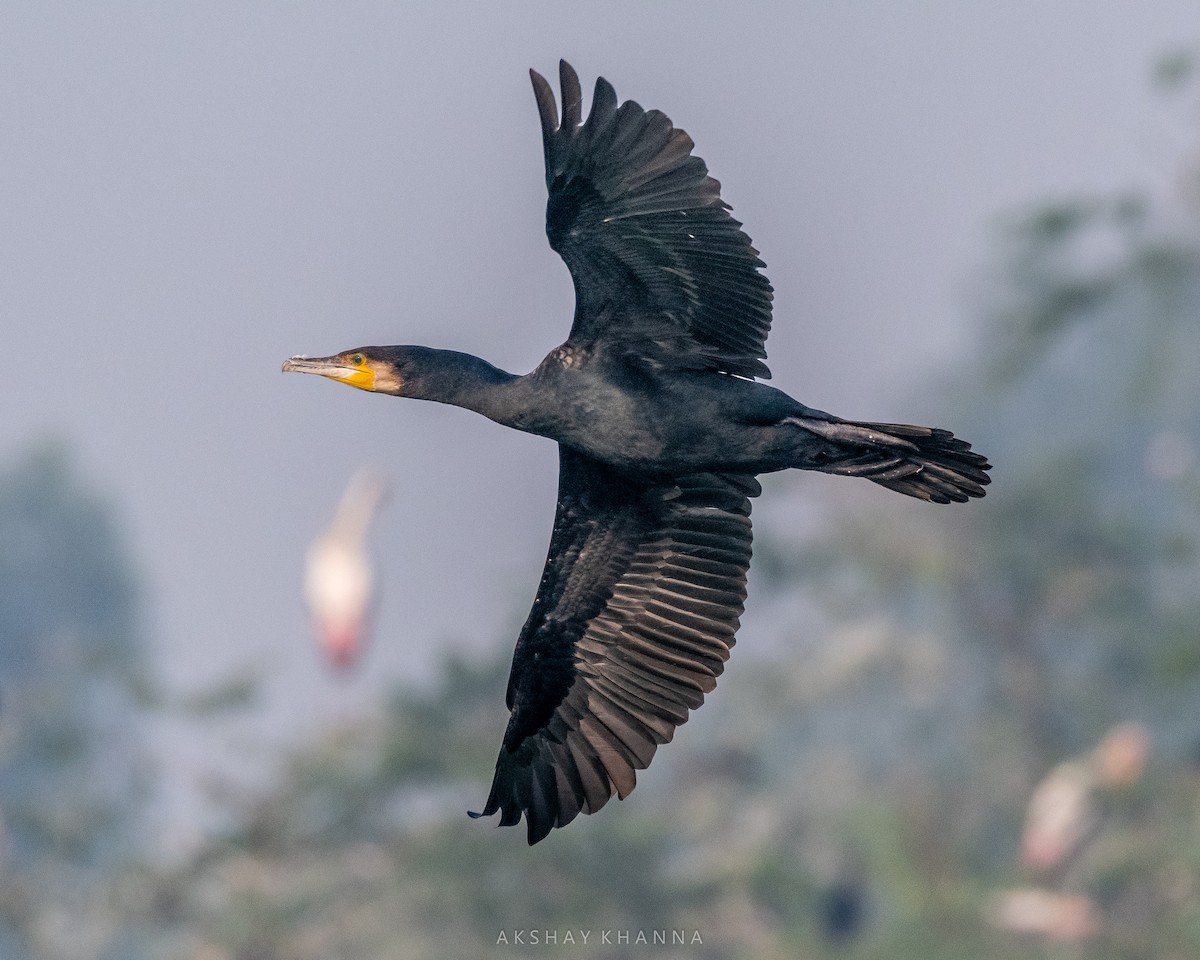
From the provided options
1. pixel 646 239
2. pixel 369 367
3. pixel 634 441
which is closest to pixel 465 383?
pixel 369 367

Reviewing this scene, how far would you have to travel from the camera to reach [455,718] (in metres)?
23.8

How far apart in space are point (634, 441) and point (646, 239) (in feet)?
2.32

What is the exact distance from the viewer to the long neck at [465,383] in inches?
309

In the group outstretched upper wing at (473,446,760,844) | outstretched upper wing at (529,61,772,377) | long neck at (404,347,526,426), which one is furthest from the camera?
outstretched upper wing at (473,446,760,844)

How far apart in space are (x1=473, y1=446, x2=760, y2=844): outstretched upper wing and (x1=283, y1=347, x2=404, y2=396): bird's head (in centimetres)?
81

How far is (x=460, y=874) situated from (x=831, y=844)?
5.87 metres

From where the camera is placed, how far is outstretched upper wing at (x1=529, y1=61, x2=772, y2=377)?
Answer: 7461 millimetres

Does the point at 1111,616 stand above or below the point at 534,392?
above

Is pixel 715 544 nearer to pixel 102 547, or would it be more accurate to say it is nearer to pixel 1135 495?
pixel 1135 495

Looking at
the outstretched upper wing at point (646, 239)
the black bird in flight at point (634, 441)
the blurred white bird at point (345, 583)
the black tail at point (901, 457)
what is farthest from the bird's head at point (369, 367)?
the blurred white bird at point (345, 583)

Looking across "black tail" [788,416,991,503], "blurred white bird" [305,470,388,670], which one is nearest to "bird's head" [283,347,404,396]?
"black tail" [788,416,991,503]

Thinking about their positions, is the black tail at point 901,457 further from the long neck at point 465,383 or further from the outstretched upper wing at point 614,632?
the long neck at point 465,383

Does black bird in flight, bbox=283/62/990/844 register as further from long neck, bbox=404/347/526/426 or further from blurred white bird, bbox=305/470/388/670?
blurred white bird, bbox=305/470/388/670

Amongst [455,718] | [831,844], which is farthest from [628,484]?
[831,844]
